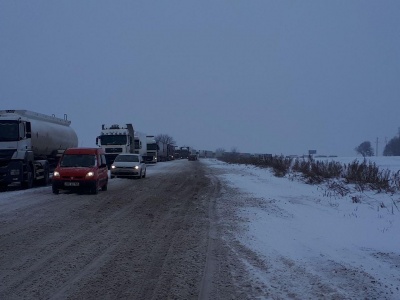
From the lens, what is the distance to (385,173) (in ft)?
69.3

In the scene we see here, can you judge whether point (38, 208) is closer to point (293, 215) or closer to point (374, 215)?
point (293, 215)

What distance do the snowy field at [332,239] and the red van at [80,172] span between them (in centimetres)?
698

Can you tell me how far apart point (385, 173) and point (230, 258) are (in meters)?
15.1

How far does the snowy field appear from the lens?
6855 mm

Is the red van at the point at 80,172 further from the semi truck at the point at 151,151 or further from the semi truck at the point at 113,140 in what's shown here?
the semi truck at the point at 151,151

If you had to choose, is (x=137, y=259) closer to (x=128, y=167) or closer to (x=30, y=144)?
(x=30, y=144)

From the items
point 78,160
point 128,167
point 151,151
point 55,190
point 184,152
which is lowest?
point 55,190

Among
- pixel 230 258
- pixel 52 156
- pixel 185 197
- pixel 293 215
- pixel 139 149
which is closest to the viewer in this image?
pixel 230 258

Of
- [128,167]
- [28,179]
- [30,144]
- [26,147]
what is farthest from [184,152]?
[28,179]

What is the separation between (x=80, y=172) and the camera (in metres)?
19.8

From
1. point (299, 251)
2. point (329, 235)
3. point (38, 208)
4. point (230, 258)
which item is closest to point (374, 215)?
point (329, 235)

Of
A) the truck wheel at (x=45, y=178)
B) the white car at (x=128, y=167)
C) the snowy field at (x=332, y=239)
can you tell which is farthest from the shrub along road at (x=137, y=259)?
the white car at (x=128, y=167)

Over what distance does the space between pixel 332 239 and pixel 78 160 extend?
545 inches

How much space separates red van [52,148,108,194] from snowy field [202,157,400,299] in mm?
6976
